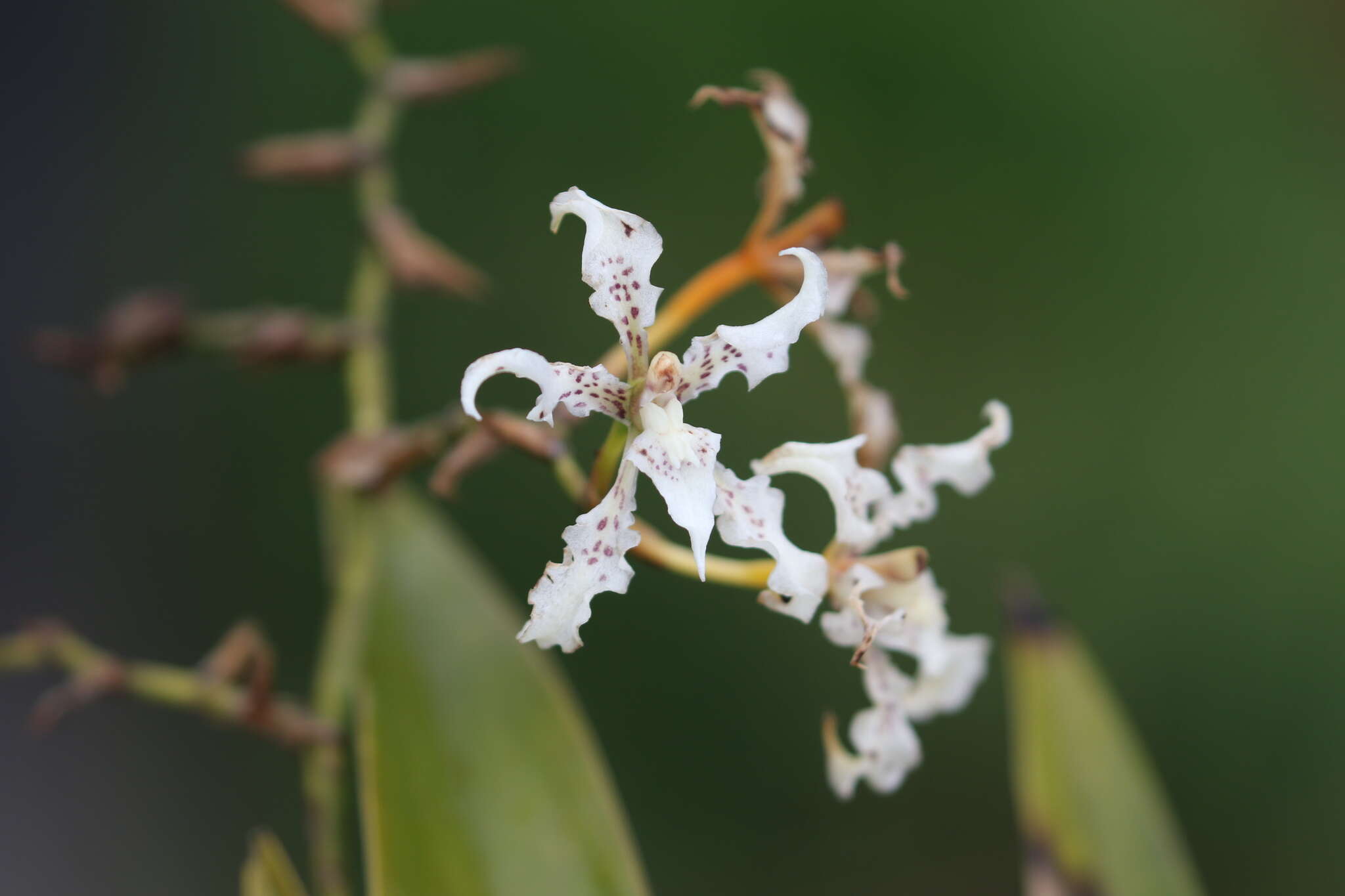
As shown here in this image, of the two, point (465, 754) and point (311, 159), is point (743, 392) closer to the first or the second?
point (311, 159)

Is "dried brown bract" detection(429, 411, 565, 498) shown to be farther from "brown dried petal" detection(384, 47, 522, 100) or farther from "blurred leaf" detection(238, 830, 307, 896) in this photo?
"brown dried petal" detection(384, 47, 522, 100)

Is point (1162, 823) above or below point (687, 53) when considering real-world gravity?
below

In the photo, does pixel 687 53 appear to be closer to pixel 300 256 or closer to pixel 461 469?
pixel 300 256

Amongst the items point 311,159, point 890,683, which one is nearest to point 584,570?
point 890,683

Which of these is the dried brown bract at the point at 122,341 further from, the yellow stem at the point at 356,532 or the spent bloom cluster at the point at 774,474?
the spent bloom cluster at the point at 774,474

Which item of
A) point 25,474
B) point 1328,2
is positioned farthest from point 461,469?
point 1328,2

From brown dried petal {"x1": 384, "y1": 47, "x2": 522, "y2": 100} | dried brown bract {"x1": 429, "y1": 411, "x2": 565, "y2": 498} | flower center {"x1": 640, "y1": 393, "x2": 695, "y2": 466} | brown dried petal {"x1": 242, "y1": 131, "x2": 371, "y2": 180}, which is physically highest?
brown dried petal {"x1": 384, "y1": 47, "x2": 522, "y2": 100}

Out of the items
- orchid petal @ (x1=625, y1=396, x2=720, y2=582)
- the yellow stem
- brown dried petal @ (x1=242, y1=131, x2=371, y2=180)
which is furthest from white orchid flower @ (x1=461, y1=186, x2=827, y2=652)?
brown dried petal @ (x1=242, y1=131, x2=371, y2=180)

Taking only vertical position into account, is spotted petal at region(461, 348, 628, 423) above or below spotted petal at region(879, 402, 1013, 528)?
above
